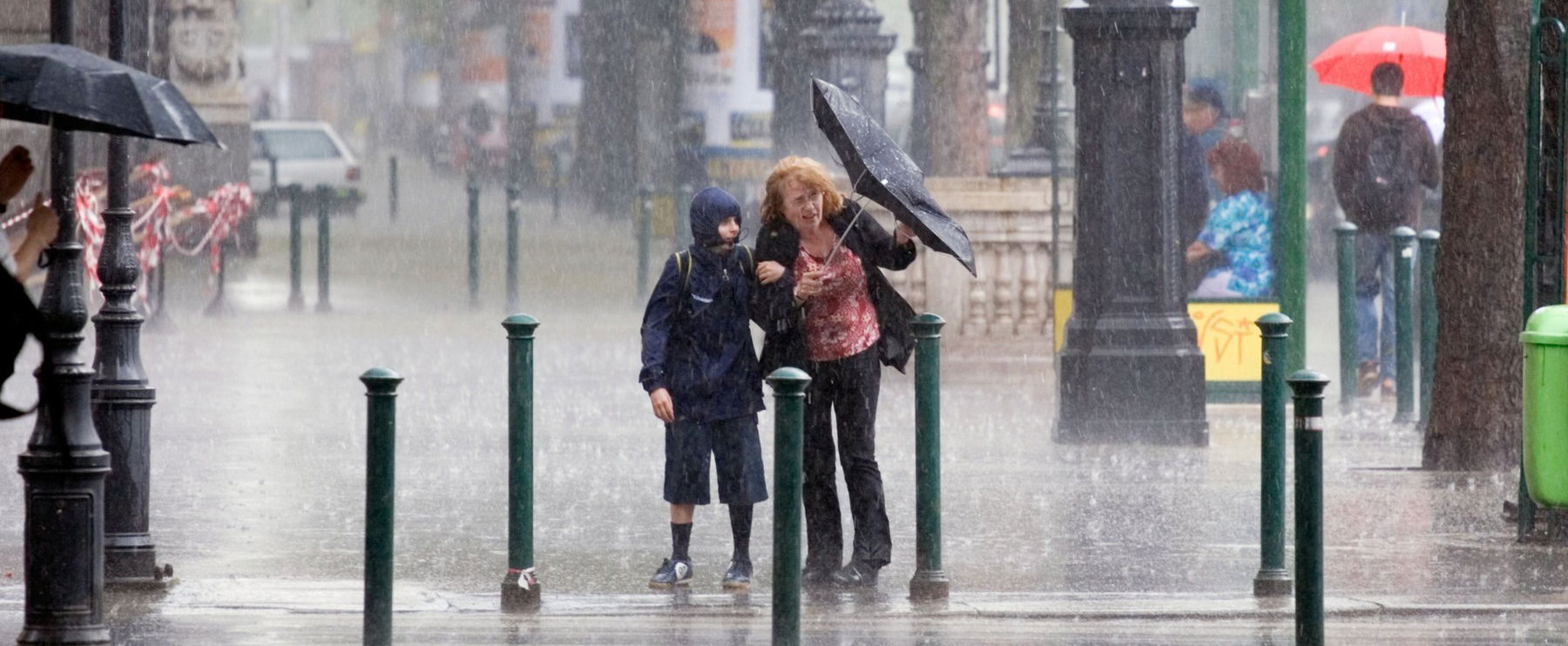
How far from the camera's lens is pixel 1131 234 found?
13656mm

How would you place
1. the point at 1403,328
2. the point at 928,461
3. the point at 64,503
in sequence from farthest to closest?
the point at 1403,328, the point at 928,461, the point at 64,503

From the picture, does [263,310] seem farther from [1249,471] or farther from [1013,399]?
[1249,471]

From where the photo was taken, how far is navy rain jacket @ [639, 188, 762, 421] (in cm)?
909

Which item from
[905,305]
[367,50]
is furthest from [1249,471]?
[367,50]

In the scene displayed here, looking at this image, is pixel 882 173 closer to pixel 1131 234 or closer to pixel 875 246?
pixel 875 246

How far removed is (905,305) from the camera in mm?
9234

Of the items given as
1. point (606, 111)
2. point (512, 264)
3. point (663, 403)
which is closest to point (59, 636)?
point (663, 403)

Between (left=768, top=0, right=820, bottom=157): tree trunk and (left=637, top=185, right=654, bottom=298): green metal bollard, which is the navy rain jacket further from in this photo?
(left=637, top=185, right=654, bottom=298): green metal bollard

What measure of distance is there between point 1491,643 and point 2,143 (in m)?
17.5

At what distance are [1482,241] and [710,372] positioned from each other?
4.69m

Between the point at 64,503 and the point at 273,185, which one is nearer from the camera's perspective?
the point at 64,503

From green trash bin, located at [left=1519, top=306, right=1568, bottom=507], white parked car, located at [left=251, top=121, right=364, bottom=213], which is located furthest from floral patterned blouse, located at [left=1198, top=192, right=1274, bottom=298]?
white parked car, located at [left=251, top=121, right=364, bottom=213]

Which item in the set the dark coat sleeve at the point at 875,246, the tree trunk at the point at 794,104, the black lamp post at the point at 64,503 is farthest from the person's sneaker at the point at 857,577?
the tree trunk at the point at 794,104

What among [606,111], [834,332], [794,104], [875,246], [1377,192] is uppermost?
[606,111]
